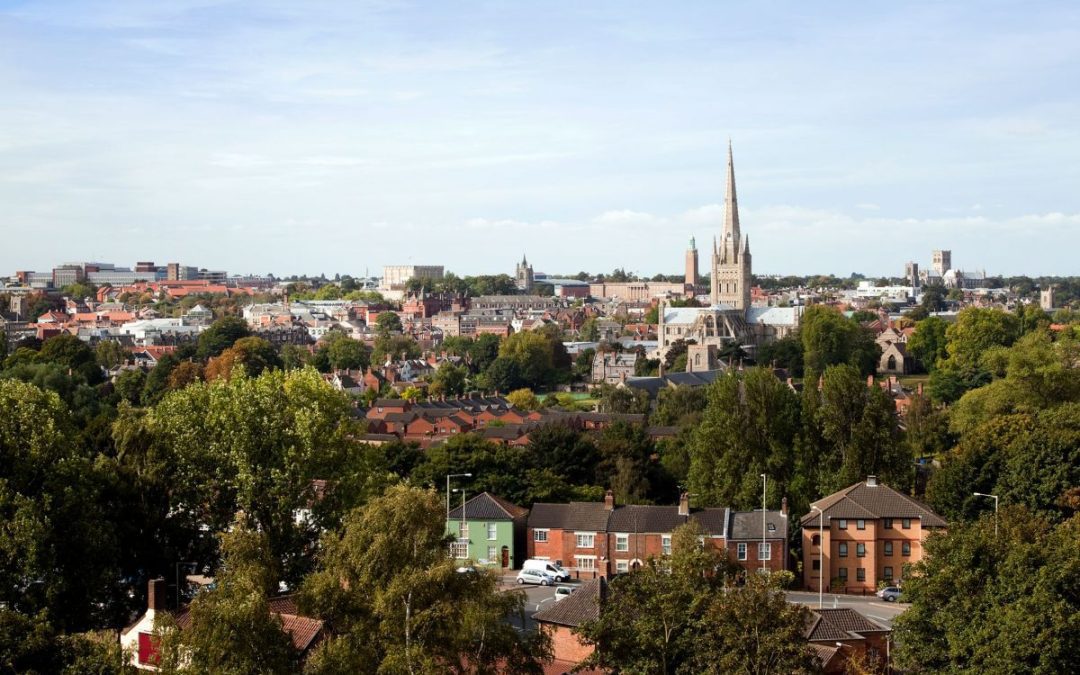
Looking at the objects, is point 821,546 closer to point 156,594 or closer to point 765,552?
point 765,552

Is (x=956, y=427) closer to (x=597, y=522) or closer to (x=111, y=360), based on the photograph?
(x=597, y=522)

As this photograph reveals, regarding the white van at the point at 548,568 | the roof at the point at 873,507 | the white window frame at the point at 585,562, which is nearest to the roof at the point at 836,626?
the roof at the point at 873,507

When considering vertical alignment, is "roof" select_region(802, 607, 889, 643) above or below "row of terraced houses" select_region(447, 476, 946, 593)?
above

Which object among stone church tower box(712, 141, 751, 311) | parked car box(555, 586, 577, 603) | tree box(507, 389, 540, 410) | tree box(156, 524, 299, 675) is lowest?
parked car box(555, 586, 577, 603)

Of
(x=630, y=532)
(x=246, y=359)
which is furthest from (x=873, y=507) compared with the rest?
(x=246, y=359)

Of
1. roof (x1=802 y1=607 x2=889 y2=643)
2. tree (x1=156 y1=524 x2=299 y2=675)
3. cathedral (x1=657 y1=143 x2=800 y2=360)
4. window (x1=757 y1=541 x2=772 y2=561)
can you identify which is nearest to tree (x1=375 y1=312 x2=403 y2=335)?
cathedral (x1=657 y1=143 x2=800 y2=360)

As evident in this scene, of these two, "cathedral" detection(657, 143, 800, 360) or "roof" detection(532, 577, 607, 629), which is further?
"cathedral" detection(657, 143, 800, 360)

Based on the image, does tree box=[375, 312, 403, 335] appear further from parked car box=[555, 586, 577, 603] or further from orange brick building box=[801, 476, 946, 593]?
parked car box=[555, 586, 577, 603]

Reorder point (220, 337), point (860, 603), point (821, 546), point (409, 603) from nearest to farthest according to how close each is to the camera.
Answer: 1. point (409, 603)
2. point (860, 603)
3. point (821, 546)
4. point (220, 337)
